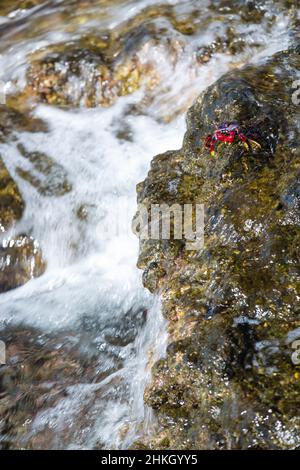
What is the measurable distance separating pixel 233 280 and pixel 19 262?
3.19 meters

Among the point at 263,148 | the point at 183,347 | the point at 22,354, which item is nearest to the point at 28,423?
the point at 22,354

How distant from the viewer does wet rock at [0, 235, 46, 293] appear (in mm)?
5930

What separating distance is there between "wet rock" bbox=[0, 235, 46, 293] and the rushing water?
0.08 metres

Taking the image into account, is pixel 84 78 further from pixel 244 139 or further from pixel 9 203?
pixel 244 139

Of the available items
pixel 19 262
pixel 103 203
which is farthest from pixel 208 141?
pixel 19 262

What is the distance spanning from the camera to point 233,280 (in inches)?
136

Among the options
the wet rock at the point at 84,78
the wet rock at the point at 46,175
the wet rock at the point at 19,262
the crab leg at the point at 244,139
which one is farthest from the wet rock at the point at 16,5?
the crab leg at the point at 244,139

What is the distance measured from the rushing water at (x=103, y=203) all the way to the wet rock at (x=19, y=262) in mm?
82

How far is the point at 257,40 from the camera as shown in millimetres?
7176

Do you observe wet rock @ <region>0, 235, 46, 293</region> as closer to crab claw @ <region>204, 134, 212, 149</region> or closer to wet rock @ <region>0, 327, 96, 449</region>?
wet rock @ <region>0, 327, 96, 449</region>

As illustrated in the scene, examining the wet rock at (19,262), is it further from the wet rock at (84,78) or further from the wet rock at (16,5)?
the wet rock at (16,5)

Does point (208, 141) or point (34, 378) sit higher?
point (208, 141)

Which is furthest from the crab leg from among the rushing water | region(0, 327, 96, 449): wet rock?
region(0, 327, 96, 449): wet rock
